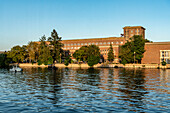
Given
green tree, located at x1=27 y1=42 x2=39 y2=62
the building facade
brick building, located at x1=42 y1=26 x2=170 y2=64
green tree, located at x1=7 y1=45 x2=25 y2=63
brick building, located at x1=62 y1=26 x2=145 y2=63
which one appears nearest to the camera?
brick building, located at x1=42 y1=26 x2=170 y2=64

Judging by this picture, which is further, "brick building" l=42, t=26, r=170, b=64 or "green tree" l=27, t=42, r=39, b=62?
"green tree" l=27, t=42, r=39, b=62

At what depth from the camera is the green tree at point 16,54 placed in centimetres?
14812

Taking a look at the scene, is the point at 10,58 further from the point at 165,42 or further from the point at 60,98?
the point at 60,98

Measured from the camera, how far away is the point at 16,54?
495 feet

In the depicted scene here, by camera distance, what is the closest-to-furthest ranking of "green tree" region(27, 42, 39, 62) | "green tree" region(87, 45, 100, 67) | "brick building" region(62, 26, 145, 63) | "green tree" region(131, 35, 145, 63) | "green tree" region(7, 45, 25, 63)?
"green tree" region(87, 45, 100, 67) < "green tree" region(131, 35, 145, 63) < "green tree" region(27, 42, 39, 62) < "green tree" region(7, 45, 25, 63) < "brick building" region(62, 26, 145, 63)

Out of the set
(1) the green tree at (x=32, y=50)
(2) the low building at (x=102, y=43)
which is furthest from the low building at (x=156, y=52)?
(1) the green tree at (x=32, y=50)

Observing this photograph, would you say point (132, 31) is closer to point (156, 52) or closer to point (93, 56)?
point (156, 52)

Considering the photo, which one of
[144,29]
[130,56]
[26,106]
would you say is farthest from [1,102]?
[144,29]

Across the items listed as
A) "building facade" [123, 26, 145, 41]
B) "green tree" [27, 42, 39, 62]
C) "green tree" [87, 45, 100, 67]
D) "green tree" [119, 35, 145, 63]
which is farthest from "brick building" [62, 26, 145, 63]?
"green tree" [27, 42, 39, 62]

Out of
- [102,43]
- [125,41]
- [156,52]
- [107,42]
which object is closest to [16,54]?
[102,43]

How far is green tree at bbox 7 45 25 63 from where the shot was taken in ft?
486

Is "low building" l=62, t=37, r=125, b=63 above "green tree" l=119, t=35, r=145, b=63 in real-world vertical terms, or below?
above

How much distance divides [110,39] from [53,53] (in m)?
60.6

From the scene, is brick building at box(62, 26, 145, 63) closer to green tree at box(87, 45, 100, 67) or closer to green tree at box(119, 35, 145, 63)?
green tree at box(87, 45, 100, 67)
